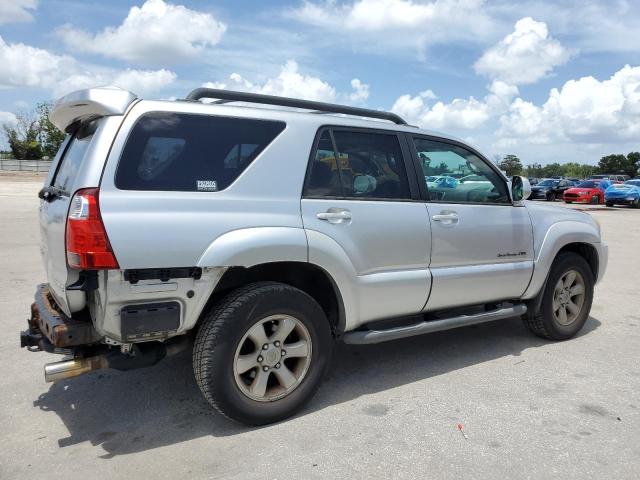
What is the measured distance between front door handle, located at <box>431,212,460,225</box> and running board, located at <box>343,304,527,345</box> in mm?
749

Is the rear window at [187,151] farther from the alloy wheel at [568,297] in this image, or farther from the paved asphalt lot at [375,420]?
the alloy wheel at [568,297]

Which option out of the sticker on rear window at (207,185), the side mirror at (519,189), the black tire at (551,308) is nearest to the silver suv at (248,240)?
the sticker on rear window at (207,185)

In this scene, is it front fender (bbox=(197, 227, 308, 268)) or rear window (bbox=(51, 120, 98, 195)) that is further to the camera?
rear window (bbox=(51, 120, 98, 195))

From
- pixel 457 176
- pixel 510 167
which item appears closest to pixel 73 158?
pixel 457 176

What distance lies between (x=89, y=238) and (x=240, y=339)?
0.99 m

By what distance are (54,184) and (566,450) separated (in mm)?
3575

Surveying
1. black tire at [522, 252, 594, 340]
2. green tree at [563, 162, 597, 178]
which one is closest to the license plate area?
black tire at [522, 252, 594, 340]

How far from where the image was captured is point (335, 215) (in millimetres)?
3494

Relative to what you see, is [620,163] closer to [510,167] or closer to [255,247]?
[510,167]

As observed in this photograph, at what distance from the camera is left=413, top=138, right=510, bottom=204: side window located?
415 cm

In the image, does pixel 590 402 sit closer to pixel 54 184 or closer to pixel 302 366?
pixel 302 366

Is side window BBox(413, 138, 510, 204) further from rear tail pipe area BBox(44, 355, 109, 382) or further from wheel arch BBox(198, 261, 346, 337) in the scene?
rear tail pipe area BBox(44, 355, 109, 382)

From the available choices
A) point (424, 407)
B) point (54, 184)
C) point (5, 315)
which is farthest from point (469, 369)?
point (5, 315)

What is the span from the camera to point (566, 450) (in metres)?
3.06
